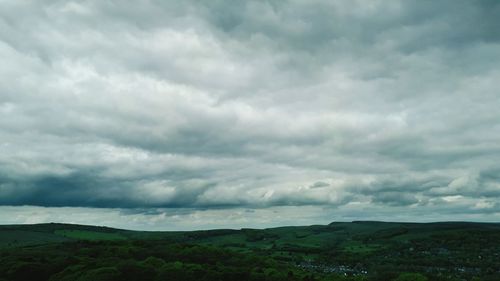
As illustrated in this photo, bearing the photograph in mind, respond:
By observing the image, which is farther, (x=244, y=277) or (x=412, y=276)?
(x=412, y=276)

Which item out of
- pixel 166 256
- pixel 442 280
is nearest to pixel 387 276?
pixel 442 280

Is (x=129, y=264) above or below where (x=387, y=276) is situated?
above

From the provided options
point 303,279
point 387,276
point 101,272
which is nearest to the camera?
point 101,272

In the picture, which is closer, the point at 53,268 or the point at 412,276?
the point at 53,268

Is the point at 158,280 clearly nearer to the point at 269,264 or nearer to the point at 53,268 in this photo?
the point at 53,268

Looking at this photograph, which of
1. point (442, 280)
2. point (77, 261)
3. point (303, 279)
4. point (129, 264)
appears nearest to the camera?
point (129, 264)

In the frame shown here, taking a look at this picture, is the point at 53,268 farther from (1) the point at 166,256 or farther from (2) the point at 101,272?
(1) the point at 166,256

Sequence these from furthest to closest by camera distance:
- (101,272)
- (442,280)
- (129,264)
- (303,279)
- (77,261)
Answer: (442,280) → (77,261) → (303,279) → (129,264) → (101,272)

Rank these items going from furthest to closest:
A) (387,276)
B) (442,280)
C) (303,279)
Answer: (387,276) < (442,280) < (303,279)

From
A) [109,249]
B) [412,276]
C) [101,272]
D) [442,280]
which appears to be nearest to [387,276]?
[442,280]
